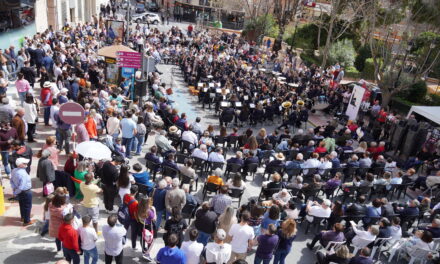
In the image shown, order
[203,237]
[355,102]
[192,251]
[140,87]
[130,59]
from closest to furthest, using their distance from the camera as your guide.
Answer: [192,251] < [203,237] < [140,87] < [130,59] < [355,102]

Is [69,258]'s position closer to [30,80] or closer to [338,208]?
[338,208]

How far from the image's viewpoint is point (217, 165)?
428 inches

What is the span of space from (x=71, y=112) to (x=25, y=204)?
242 centimetres

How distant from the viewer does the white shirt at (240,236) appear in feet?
22.0

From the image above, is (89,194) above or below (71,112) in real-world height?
below

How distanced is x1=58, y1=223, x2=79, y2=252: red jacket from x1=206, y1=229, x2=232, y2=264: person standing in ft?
7.03

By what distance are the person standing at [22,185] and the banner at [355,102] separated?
49.1 feet

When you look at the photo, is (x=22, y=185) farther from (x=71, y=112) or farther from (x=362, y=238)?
(x=362, y=238)

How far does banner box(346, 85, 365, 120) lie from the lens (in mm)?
17894

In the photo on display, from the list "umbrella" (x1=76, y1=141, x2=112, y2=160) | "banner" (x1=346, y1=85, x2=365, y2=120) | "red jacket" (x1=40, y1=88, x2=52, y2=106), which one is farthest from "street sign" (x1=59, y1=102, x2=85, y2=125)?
"banner" (x1=346, y1=85, x2=365, y2=120)

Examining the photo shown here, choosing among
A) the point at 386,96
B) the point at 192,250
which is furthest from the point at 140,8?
the point at 192,250

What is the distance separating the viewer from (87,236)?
19.8 feet

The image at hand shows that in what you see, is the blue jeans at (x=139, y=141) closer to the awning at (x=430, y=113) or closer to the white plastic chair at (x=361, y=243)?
the white plastic chair at (x=361, y=243)

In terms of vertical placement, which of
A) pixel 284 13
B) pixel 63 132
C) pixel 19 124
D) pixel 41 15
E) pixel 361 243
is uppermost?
pixel 284 13
